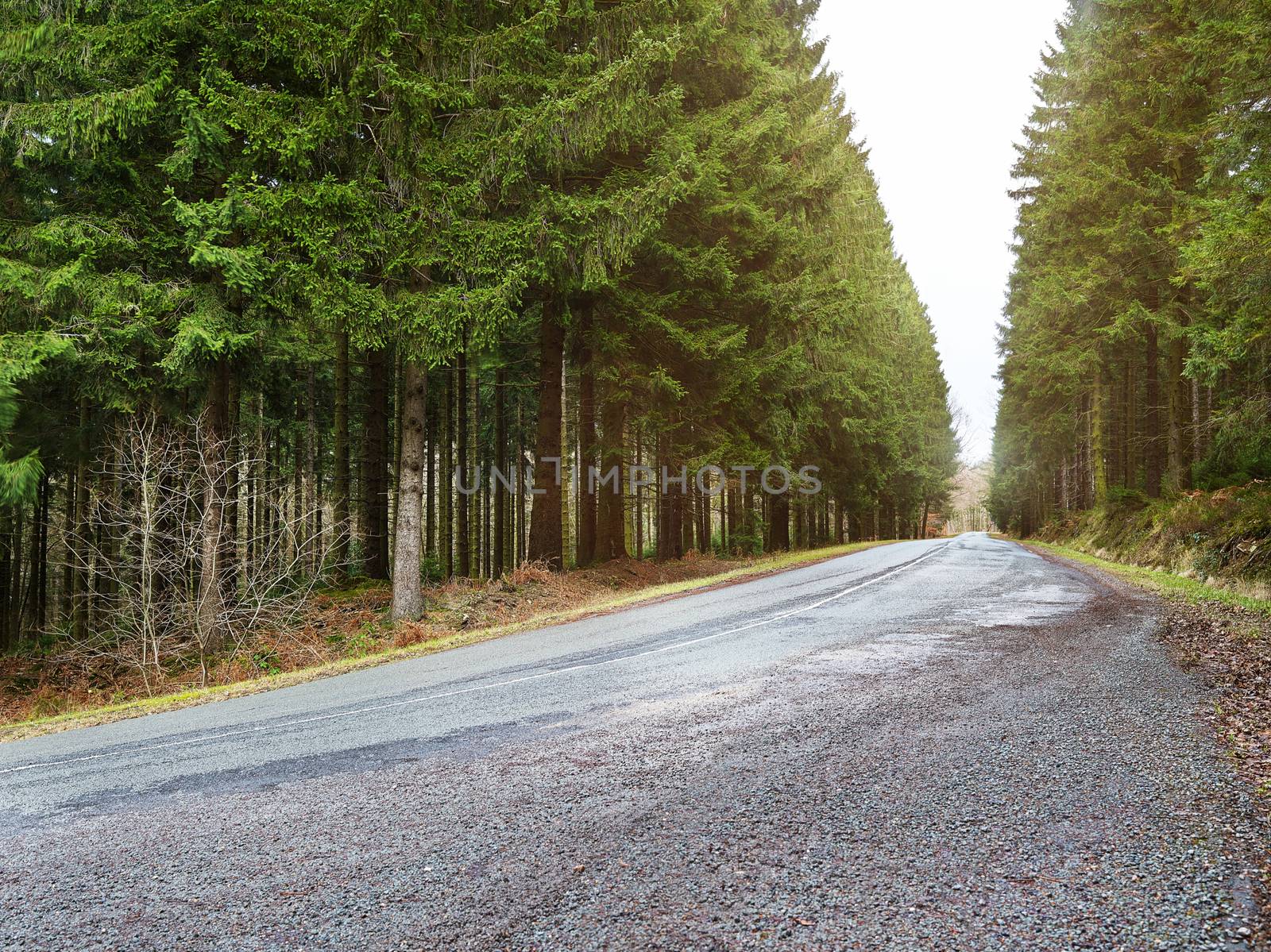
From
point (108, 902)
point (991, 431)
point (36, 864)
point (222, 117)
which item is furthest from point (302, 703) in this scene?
point (991, 431)

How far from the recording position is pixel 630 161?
47.8 ft

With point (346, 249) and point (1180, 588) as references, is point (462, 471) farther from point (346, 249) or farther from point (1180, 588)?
point (1180, 588)

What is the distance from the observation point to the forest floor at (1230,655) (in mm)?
3949

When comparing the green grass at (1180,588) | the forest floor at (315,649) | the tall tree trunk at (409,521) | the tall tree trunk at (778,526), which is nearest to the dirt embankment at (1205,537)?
the green grass at (1180,588)

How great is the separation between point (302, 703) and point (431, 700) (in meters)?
1.53

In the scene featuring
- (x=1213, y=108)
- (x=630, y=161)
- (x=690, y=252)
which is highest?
(x=1213, y=108)

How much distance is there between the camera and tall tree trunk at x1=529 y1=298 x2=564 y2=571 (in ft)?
48.4

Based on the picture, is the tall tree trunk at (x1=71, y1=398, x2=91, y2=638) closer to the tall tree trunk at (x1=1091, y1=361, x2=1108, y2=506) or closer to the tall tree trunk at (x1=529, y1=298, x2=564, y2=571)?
the tall tree trunk at (x1=529, y1=298, x2=564, y2=571)

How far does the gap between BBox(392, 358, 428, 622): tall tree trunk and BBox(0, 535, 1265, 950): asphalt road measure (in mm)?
4931

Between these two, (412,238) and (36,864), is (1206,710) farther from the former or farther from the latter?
(412,238)

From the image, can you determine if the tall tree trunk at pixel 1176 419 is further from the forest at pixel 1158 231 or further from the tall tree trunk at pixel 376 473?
the tall tree trunk at pixel 376 473

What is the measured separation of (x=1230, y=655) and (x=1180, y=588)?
19.4 ft

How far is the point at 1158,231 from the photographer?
16.1m

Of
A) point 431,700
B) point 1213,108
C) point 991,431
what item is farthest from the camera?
point 991,431
